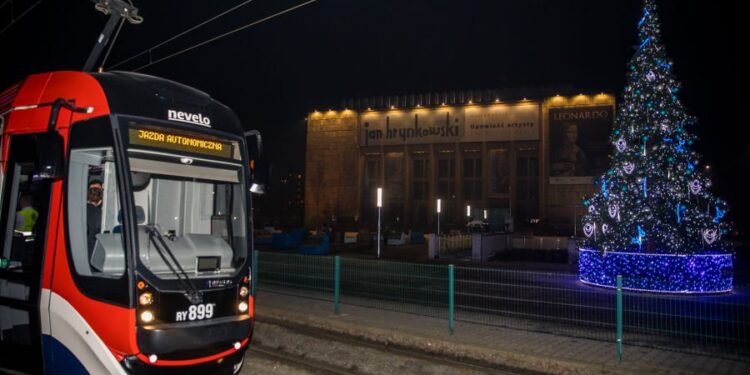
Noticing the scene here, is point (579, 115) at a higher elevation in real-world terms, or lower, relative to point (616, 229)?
higher

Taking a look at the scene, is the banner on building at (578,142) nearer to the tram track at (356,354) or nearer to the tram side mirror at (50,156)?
the tram track at (356,354)

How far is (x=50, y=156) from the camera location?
5.53m

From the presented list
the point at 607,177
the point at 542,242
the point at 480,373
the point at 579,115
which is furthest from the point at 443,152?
the point at 480,373

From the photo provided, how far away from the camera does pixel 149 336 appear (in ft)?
17.7

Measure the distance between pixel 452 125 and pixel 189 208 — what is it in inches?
2209

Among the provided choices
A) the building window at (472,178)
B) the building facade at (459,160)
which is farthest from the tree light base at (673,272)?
the building window at (472,178)

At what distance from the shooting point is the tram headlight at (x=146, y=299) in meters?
5.43

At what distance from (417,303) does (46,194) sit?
8.25 metres

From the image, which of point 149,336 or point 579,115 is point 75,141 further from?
point 579,115

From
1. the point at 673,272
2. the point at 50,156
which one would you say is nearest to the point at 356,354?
the point at 50,156

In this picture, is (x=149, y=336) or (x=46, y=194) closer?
(x=149, y=336)

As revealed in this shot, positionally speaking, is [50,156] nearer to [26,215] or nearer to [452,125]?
[26,215]

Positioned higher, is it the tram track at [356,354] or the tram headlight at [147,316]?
the tram headlight at [147,316]

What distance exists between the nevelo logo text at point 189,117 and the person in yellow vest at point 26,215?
1.87 metres
